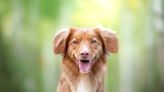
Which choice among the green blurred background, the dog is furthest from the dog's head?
the green blurred background

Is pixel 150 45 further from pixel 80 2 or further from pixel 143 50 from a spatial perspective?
pixel 80 2

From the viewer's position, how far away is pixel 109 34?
249cm

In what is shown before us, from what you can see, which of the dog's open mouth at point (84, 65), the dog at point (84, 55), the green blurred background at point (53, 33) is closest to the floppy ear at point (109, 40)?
the dog at point (84, 55)

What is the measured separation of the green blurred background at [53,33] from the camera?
2.97 meters

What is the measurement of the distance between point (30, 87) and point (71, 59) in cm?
62

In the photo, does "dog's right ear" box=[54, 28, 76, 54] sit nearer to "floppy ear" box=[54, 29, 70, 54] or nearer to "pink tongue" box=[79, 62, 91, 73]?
"floppy ear" box=[54, 29, 70, 54]

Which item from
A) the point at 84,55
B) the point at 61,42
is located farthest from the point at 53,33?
the point at 84,55

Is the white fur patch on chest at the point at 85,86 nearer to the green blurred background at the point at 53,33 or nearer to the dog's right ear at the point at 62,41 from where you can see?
the dog's right ear at the point at 62,41

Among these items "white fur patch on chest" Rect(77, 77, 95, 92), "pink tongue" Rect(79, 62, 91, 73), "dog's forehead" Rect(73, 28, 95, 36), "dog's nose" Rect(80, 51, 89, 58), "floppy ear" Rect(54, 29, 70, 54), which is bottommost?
"white fur patch on chest" Rect(77, 77, 95, 92)

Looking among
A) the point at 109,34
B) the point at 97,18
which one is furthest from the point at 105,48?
the point at 97,18

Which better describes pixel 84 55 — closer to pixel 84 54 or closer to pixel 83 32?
pixel 84 54

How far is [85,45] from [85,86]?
211 millimetres

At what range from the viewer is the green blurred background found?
9.74 ft

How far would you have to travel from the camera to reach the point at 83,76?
8.20ft
